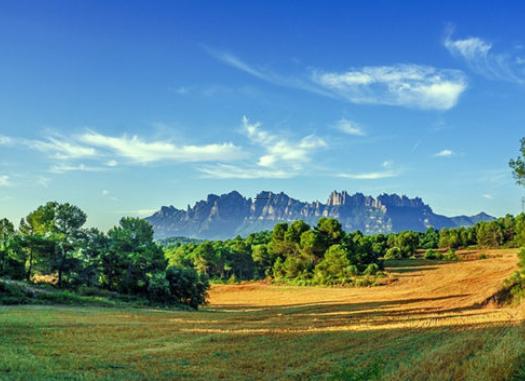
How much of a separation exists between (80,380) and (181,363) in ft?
13.1

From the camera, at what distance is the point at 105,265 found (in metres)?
57.2

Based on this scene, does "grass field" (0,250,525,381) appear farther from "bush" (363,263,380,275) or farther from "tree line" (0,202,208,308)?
"bush" (363,263,380,275)

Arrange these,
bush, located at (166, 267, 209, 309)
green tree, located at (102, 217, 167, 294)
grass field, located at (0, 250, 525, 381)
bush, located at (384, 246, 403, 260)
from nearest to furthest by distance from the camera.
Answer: grass field, located at (0, 250, 525, 381) < bush, located at (166, 267, 209, 309) < green tree, located at (102, 217, 167, 294) < bush, located at (384, 246, 403, 260)

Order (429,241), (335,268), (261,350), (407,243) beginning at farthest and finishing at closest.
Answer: (429,241) < (407,243) < (335,268) < (261,350)

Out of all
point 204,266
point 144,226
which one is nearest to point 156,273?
point 144,226

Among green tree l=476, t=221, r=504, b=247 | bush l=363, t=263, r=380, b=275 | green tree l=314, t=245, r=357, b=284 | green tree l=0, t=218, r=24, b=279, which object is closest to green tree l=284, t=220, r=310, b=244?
green tree l=314, t=245, r=357, b=284

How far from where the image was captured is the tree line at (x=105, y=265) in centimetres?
5491

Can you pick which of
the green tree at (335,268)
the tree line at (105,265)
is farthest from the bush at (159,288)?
the green tree at (335,268)

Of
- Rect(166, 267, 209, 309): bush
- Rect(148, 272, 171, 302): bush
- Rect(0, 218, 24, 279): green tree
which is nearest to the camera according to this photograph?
Rect(148, 272, 171, 302): bush

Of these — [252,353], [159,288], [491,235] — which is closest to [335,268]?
[159,288]

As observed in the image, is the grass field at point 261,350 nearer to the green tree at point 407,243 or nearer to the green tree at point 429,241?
the green tree at point 407,243

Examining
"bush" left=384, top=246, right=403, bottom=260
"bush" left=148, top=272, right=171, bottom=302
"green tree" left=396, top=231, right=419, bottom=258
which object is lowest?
"bush" left=148, top=272, right=171, bottom=302

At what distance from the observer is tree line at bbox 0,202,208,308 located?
54906mm

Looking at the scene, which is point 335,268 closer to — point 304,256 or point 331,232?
point 331,232
